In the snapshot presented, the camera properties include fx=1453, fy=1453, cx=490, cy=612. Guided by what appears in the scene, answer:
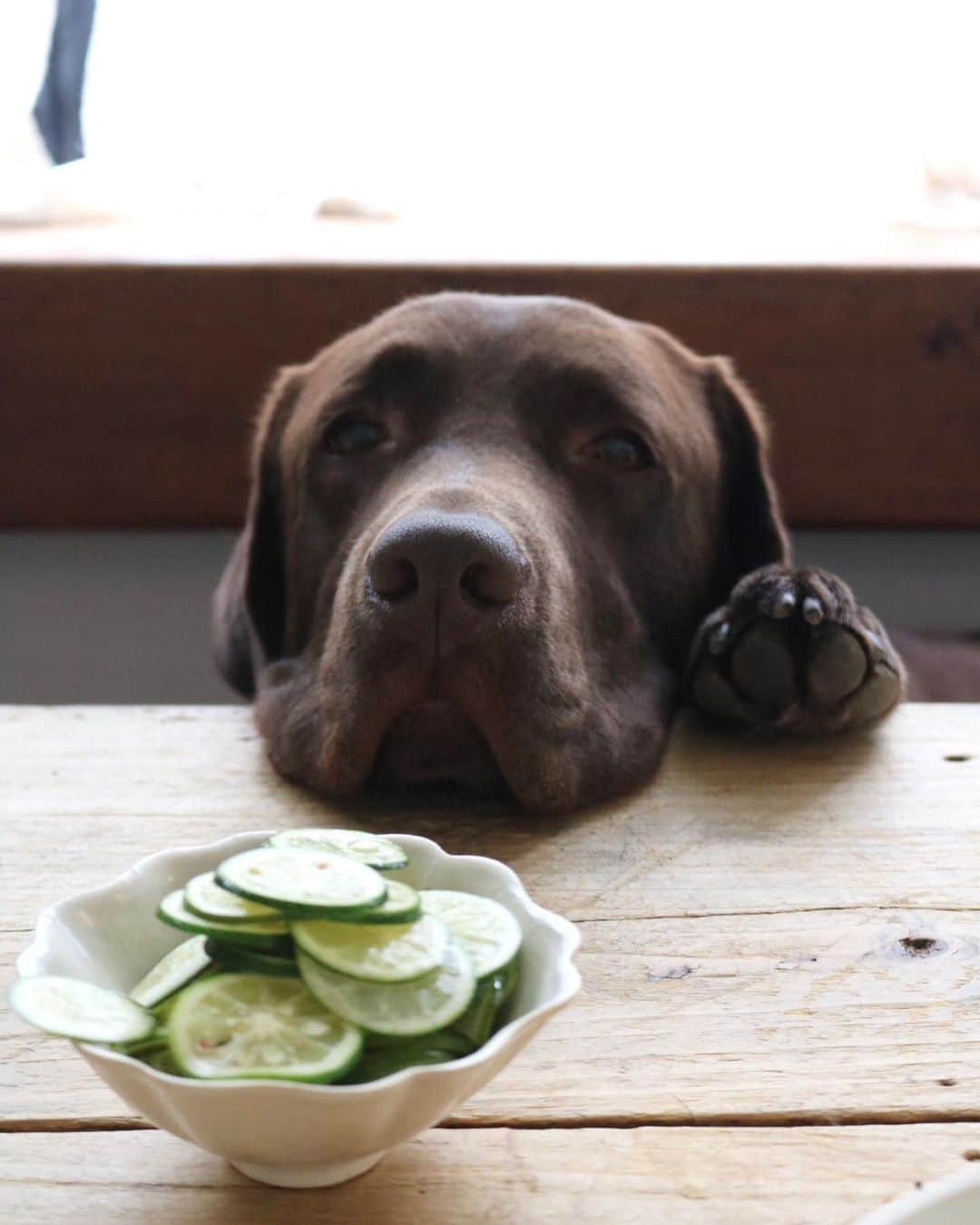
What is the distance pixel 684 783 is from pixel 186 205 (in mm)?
2093

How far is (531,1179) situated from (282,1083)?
0.23 meters

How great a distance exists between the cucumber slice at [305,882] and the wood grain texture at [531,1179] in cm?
A: 20

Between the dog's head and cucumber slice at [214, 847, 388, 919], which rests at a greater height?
cucumber slice at [214, 847, 388, 919]

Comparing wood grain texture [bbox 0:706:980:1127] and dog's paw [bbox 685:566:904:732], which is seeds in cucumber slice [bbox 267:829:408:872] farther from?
dog's paw [bbox 685:566:904:732]

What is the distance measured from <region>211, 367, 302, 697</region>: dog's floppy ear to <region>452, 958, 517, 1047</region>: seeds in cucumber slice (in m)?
1.40

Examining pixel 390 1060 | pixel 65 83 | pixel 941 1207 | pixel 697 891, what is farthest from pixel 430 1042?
pixel 65 83

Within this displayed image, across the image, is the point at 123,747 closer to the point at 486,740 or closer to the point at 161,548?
the point at 486,740

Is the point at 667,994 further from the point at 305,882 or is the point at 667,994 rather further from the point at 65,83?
the point at 65,83

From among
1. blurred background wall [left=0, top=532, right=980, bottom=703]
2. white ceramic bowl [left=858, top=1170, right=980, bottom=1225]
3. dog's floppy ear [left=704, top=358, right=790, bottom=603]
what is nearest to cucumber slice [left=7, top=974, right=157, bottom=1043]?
white ceramic bowl [left=858, top=1170, right=980, bottom=1225]

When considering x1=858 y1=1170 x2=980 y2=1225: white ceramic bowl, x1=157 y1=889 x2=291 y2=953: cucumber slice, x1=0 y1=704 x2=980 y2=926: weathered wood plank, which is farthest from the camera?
x1=0 y1=704 x2=980 y2=926: weathered wood plank

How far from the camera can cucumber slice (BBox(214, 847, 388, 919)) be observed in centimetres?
78

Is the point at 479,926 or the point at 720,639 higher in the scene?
the point at 479,926

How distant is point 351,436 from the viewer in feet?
6.77

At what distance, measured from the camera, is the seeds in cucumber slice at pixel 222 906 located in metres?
0.80
